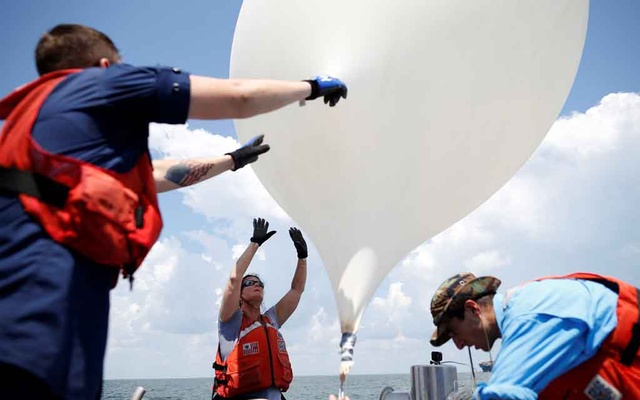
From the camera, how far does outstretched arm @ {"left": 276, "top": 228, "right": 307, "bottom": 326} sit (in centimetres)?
420

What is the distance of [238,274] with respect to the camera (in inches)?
142

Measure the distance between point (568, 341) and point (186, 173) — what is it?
1.45m

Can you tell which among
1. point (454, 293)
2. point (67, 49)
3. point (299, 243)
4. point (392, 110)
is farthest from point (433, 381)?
point (67, 49)

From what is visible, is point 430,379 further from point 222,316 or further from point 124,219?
point 124,219

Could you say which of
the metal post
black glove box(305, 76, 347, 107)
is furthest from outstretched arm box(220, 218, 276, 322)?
black glove box(305, 76, 347, 107)

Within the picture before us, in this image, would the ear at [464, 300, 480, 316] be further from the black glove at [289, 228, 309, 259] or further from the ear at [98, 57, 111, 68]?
the black glove at [289, 228, 309, 259]

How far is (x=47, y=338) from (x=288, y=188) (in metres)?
1.59

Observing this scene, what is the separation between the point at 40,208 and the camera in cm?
121

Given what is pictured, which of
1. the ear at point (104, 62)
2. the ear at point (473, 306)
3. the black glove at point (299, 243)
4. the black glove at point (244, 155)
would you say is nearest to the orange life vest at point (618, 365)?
the ear at point (473, 306)

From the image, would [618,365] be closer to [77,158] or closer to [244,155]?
[244,155]

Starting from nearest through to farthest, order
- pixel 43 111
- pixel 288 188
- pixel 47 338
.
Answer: pixel 47 338 < pixel 43 111 < pixel 288 188

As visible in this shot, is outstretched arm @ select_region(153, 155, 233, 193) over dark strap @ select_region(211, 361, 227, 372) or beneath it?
over

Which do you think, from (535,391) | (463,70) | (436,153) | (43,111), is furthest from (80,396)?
(463,70)

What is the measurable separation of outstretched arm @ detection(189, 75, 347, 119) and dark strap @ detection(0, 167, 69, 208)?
0.37 metres
